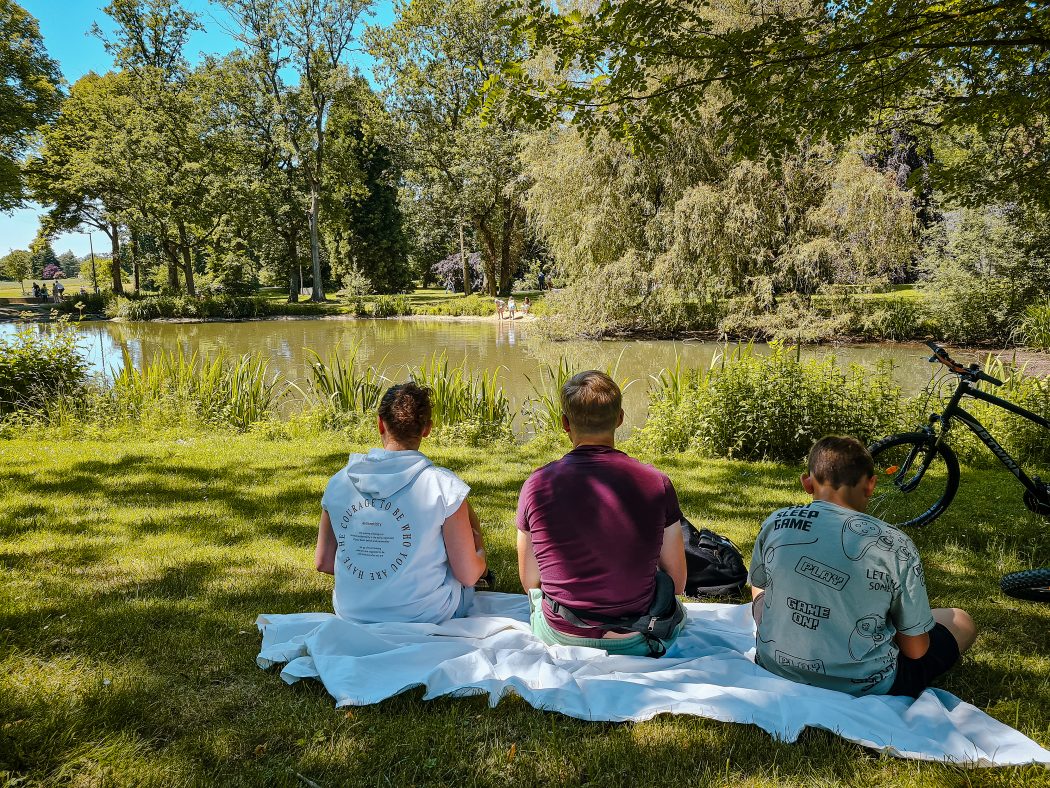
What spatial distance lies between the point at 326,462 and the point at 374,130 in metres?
32.8

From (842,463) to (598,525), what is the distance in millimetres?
884

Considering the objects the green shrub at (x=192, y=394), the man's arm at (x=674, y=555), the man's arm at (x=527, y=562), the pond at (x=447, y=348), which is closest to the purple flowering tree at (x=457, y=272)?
the pond at (x=447, y=348)

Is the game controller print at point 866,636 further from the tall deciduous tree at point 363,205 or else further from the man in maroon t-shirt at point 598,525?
the tall deciduous tree at point 363,205

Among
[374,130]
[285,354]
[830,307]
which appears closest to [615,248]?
[830,307]

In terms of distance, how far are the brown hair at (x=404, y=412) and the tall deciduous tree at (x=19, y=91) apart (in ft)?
104

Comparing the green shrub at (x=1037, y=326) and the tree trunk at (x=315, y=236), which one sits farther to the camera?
the tree trunk at (x=315, y=236)

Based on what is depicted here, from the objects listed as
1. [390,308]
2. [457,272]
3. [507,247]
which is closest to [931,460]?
[390,308]

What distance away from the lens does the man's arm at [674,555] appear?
2625mm

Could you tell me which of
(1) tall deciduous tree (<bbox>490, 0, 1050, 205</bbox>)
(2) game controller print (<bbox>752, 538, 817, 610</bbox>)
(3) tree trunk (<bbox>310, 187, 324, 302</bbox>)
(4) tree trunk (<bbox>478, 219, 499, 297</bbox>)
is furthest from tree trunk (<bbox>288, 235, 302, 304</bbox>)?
(2) game controller print (<bbox>752, 538, 817, 610</bbox>)

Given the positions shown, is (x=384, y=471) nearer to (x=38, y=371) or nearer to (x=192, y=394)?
(x=192, y=394)

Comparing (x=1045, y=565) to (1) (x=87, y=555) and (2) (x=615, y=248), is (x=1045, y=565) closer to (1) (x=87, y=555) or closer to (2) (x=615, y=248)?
(1) (x=87, y=555)

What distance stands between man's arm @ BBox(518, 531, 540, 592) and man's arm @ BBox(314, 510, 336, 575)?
878 mm

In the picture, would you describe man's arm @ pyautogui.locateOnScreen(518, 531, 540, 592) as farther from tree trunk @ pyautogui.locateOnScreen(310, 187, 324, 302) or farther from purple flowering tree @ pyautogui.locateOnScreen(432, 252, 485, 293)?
purple flowering tree @ pyautogui.locateOnScreen(432, 252, 485, 293)

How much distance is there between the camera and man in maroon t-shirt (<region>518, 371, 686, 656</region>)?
2436mm
